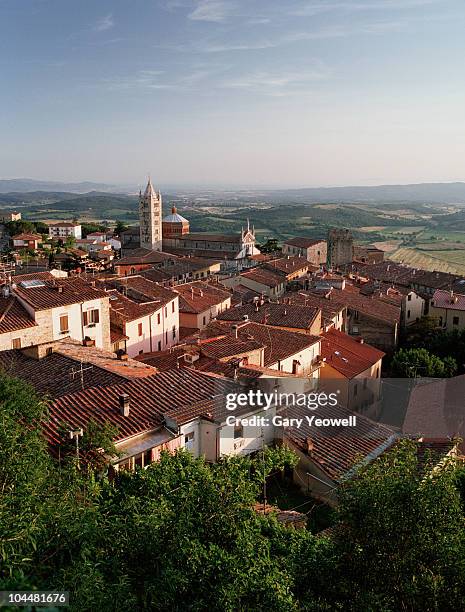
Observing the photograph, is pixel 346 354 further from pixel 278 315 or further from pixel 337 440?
pixel 337 440

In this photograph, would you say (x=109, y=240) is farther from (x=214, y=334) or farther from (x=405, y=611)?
(x=405, y=611)

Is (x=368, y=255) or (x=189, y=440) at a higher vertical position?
(x=189, y=440)

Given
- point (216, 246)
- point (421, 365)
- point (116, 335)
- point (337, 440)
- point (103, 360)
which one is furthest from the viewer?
point (216, 246)

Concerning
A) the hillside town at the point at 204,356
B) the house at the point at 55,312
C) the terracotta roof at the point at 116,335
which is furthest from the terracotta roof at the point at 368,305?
the house at the point at 55,312

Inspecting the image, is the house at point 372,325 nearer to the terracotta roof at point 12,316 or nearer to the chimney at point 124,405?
the terracotta roof at point 12,316

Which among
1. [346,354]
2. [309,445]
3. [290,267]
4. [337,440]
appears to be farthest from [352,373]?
[290,267]

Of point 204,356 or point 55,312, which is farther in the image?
point 55,312
